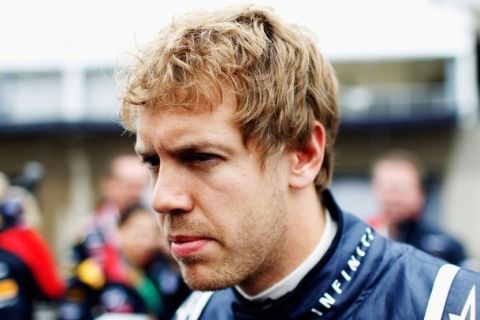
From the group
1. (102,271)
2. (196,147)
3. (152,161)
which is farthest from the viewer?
(102,271)

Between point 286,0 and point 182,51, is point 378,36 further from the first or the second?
point 182,51

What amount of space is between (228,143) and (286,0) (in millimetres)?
12511

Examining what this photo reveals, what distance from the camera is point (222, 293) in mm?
2121

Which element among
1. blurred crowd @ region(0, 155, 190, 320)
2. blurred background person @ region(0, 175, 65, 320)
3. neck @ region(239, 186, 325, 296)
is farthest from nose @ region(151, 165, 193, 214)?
blurred background person @ region(0, 175, 65, 320)

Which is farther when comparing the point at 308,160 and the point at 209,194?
the point at 308,160

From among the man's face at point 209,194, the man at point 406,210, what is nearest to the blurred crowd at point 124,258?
the man at point 406,210

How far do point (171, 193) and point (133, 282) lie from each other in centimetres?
293

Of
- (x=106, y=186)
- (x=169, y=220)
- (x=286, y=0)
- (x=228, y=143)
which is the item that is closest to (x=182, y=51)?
(x=228, y=143)

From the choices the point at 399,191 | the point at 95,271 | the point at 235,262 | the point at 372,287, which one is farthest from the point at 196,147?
the point at 95,271

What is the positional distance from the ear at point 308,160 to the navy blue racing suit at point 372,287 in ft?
0.49

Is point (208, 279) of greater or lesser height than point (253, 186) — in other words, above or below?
below

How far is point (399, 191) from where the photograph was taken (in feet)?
14.7

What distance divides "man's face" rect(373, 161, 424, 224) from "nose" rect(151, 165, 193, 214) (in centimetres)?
292

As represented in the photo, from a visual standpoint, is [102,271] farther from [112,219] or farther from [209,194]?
[209,194]
